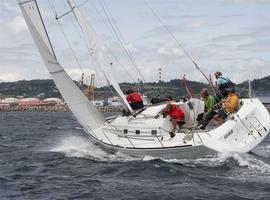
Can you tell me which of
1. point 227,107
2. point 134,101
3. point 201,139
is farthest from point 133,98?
point 201,139

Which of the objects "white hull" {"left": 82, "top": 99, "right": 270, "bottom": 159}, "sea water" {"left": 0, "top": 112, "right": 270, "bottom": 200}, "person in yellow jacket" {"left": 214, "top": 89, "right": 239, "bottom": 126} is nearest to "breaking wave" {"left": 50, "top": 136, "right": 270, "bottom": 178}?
"sea water" {"left": 0, "top": 112, "right": 270, "bottom": 200}

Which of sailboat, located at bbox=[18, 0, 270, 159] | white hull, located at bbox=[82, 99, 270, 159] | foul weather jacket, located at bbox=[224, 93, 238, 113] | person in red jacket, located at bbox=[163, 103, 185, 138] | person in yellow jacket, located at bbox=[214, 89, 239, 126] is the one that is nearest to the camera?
white hull, located at bbox=[82, 99, 270, 159]

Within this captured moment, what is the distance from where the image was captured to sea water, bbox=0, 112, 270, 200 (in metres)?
9.96

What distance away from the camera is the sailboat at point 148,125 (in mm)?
13375

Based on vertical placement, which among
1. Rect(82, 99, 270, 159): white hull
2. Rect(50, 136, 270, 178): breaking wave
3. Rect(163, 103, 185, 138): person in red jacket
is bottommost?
Rect(50, 136, 270, 178): breaking wave

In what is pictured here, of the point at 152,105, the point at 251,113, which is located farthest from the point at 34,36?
the point at 251,113

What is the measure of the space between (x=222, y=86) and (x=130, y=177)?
515 cm

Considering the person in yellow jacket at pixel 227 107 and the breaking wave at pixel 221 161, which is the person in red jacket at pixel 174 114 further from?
the breaking wave at pixel 221 161

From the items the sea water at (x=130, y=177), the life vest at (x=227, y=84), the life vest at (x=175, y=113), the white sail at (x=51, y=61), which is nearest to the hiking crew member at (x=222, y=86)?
the life vest at (x=227, y=84)

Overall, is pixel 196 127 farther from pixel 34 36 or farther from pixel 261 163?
pixel 34 36

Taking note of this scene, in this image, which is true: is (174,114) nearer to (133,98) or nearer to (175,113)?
(175,113)

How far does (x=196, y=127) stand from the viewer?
583 inches

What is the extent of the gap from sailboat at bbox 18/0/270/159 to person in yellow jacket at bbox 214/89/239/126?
0.72ft

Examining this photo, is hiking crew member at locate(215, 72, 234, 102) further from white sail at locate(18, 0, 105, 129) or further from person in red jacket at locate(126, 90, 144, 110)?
white sail at locate(18, 0, 105, 129)
